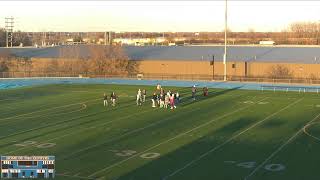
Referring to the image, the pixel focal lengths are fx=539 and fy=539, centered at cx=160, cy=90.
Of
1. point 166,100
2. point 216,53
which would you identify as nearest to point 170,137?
point 166,100

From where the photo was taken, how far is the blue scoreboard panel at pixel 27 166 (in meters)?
13.8

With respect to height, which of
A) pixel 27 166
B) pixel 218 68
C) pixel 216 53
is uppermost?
pixel 216 53

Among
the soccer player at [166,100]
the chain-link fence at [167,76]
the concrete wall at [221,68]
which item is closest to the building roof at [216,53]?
the concrete wall at [221,68]

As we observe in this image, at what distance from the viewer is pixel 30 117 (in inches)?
1243

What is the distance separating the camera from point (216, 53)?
73562 mm

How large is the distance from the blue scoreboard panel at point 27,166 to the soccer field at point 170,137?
395cm

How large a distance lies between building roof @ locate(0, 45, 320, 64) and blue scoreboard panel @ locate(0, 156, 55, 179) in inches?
2100

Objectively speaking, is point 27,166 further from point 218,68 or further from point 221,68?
point 218,68

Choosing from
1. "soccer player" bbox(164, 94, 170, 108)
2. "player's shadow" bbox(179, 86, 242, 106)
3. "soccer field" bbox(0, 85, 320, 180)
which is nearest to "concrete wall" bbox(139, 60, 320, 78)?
"player's shadow" bbox(179, 86, 242, 106)

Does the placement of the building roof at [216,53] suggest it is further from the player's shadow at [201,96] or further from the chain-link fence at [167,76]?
the player's shadow at [201,96]

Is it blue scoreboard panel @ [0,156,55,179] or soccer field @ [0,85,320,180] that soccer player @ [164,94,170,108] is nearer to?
soccer field @ [0,85,320,180]

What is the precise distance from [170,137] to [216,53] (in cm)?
4950

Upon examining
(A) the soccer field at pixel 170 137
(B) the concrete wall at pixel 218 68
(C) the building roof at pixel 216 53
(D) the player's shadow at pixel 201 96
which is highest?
(C) the building roof at pixel 216 53

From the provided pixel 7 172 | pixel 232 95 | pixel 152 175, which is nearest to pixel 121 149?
pixel 152 175
